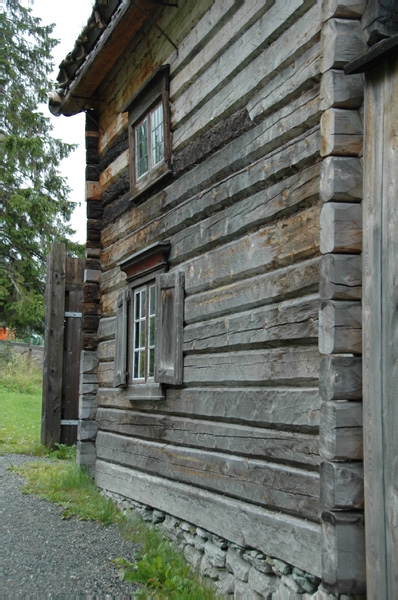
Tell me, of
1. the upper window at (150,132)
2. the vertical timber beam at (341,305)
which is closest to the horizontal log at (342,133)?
the vertical timber beam at (341,305)

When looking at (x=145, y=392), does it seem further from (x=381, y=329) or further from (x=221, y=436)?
(x=381, y=329)

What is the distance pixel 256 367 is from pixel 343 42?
214cm

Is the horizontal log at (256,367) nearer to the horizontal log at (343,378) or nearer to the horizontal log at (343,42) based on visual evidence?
the horizontal log at (343,378)

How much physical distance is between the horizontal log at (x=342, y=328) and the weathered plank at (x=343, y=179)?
61cm

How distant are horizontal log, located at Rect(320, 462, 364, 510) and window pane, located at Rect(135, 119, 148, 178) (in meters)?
4.39

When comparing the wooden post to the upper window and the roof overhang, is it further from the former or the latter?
the upper window

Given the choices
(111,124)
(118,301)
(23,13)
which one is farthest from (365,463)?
(23,13)

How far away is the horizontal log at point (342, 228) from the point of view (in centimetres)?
360

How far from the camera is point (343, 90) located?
146 inches

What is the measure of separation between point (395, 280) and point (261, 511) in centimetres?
189

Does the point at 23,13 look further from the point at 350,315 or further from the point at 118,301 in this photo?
the point at 350,315

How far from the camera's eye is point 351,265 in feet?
11.8

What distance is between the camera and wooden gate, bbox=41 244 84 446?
1035cm

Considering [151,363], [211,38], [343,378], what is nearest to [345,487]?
[343,378]
